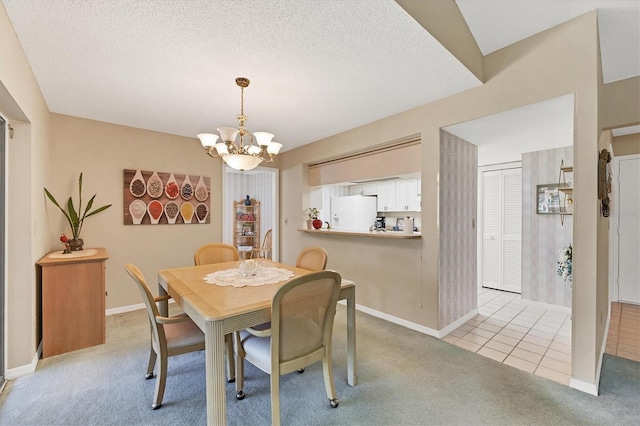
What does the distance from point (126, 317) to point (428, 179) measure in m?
3.81

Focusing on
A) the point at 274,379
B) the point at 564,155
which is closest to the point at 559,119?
the point at 564,155

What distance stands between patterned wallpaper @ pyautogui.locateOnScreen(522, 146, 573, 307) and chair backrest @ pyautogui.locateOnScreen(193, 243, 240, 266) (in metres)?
3.94

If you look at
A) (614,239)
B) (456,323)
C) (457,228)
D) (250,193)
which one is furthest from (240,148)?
(250,193)

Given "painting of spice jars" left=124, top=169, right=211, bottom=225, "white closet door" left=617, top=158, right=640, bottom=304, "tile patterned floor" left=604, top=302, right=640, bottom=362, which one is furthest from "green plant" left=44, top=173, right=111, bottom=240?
"white closet door" left=617, top=158, right=640, bottom=304

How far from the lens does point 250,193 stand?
7.57 meters

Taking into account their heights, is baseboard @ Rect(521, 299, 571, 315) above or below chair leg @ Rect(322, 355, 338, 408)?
below

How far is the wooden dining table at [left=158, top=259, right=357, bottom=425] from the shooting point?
54.2 inches

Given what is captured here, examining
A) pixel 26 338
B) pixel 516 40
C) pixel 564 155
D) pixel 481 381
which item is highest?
pixel 516 40

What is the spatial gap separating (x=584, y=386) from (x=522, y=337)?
0.93m

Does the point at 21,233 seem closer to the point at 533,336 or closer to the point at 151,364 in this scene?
the point at 151,364

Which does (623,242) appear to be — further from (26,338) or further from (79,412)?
(26,338)

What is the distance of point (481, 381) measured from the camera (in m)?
2.06

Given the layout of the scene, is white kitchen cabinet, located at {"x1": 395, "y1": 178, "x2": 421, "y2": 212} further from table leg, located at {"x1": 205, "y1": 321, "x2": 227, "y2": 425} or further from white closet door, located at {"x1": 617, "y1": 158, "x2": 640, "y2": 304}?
table leg, located at {"x1": 205, "y1": 321, "x2": 227, "y2": 425}

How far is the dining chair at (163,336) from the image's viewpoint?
1.62 m
